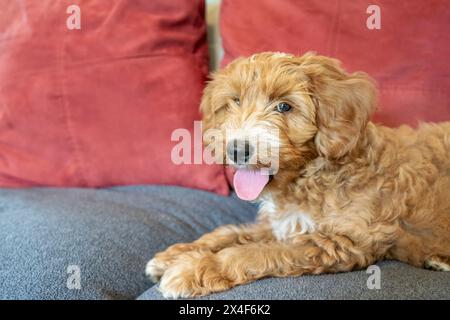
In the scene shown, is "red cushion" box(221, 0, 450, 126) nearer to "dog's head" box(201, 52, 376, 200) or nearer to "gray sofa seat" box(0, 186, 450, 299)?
"dog's head" box(201, 52, 376, 200)

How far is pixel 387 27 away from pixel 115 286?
143 centimetres

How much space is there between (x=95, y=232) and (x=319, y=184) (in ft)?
2.66

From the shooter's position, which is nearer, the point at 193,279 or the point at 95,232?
the point at 193,279

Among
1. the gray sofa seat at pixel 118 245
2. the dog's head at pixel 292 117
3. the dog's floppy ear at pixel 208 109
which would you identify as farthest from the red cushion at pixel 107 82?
the dog's head at pixel 292 117

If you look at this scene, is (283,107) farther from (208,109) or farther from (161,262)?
(161,262)

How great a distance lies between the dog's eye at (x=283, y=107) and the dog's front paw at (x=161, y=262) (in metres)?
0.58

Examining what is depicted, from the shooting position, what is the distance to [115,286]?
1.55m

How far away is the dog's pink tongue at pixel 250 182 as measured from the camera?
1519 millimetres

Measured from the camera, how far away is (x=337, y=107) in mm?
1472

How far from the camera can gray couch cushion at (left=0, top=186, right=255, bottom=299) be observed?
1.49m

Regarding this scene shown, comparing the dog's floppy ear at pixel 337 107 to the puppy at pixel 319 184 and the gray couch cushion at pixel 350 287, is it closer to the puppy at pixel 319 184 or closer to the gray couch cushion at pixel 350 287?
the puppy at pixel 319 184

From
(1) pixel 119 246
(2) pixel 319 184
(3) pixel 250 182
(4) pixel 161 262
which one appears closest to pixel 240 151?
(3) pixel 250 182

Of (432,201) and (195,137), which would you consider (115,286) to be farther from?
(432,201)
